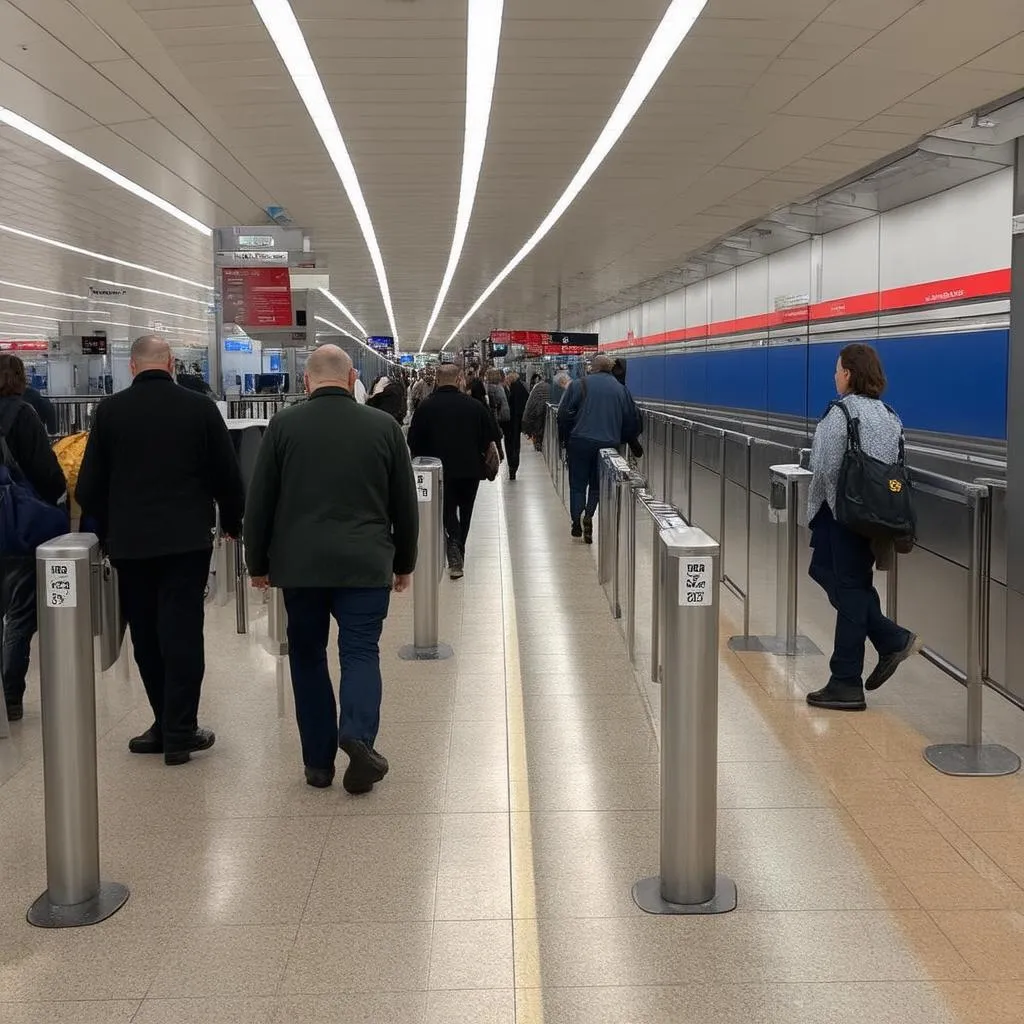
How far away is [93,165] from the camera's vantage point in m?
10.9

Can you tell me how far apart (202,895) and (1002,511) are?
13.5 ft

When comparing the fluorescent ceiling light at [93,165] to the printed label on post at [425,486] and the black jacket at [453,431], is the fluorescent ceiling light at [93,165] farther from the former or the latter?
the printed label on post at [425,486]

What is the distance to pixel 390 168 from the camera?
10695 mm

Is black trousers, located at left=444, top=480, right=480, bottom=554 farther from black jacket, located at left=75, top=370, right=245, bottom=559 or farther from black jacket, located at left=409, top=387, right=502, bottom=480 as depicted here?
black jacket, located at left=75, top=370, right=245, bottom=559

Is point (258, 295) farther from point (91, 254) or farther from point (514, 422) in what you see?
point (91, 254)

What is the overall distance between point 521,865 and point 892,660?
2.40 m

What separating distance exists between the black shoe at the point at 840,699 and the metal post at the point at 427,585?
2.08 m

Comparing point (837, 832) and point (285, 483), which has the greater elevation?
point (285, 483)

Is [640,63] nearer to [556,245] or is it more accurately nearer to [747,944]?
[747,944]

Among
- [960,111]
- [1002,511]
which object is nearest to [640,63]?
[960,111]

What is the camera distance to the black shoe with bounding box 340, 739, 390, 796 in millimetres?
4270

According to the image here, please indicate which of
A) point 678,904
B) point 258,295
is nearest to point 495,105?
point 258,295

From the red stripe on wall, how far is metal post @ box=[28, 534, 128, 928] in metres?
7.87

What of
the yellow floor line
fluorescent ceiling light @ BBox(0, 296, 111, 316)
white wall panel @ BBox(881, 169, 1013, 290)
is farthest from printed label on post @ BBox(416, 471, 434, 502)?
fluorescent ceiling light @ BBox(0, 296, 111, 316)
